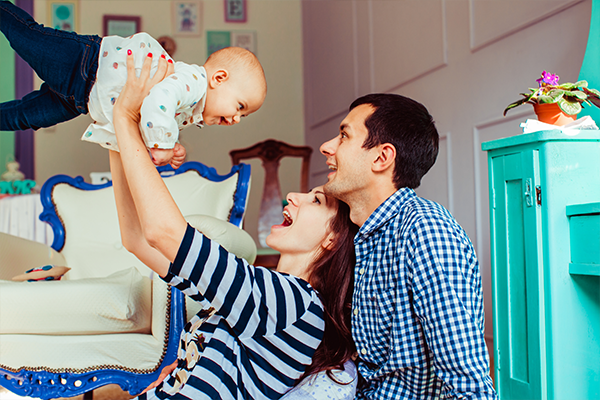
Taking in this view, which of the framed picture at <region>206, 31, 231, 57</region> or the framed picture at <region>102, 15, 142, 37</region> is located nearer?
the framed picture at <region>102, 15, 142, 37</region>

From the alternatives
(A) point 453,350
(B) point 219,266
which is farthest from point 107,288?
(A) point 453,350

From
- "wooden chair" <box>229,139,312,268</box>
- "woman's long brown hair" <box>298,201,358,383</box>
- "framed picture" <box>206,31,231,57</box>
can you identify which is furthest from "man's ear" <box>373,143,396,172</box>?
"framed picture" <box>206,31,231,57</box>

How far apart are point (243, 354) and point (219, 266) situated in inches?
8.2

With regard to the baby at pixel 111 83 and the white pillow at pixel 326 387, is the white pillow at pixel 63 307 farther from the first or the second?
the white pillow at pixel 326 387

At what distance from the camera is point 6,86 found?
424 cm

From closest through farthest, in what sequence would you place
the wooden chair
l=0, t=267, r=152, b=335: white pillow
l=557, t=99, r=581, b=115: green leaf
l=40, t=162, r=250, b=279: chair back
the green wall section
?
l=557, t=99, r=581, b=115: green leaf, l=0, t=267, r=152, b=335: white pillow, l=40, t=162, r=250, b=279: chair back, the wooden chair, the green wall section

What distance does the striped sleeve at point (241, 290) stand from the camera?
868mm

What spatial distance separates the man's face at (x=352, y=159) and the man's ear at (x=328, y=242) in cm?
11

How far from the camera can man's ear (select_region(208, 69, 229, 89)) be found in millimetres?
1103

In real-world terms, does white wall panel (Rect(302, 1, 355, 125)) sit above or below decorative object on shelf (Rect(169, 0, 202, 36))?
below

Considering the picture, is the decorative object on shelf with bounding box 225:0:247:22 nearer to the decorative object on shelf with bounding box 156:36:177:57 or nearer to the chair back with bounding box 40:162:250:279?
the decorative object on shelf with bounding box 156:36:177:57

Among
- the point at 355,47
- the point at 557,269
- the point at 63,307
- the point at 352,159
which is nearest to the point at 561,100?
the point at 557,269

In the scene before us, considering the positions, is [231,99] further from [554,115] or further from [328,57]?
[328,57]

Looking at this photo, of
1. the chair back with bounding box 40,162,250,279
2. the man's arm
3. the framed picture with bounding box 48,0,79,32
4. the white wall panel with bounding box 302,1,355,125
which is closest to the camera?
the man's arm
